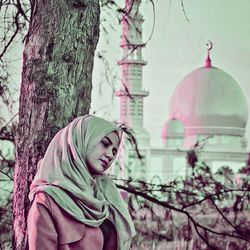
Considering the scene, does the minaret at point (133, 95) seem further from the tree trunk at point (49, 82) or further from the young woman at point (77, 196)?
the young woman at point (77, 196)

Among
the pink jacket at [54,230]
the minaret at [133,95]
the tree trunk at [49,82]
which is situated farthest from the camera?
the minaret at [133,95]

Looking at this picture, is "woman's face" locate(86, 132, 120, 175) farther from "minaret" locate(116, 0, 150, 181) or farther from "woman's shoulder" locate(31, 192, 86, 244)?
"minaret" locate(116, 0, 150, 181)

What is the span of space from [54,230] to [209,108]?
24.1ft

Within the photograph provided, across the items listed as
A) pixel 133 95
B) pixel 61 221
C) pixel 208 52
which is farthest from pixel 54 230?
pixel 208 52

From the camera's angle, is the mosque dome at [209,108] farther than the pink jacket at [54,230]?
Yes

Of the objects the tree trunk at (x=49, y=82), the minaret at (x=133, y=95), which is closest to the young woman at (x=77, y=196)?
the tree trunk at (x=49, y=82)

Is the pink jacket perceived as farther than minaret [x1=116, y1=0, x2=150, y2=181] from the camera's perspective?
No

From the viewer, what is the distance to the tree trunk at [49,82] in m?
1.50

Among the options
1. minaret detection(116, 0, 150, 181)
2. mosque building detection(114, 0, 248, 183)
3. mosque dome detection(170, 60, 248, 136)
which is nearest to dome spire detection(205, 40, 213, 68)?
minaret detection(116, 0, 150, 181)

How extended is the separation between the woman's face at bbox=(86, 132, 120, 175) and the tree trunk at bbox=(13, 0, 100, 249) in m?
0.34

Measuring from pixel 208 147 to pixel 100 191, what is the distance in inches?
261

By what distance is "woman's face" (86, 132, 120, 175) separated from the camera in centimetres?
115

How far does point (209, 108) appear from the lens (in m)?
8.37

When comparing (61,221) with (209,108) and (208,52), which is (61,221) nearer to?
(208,52)
